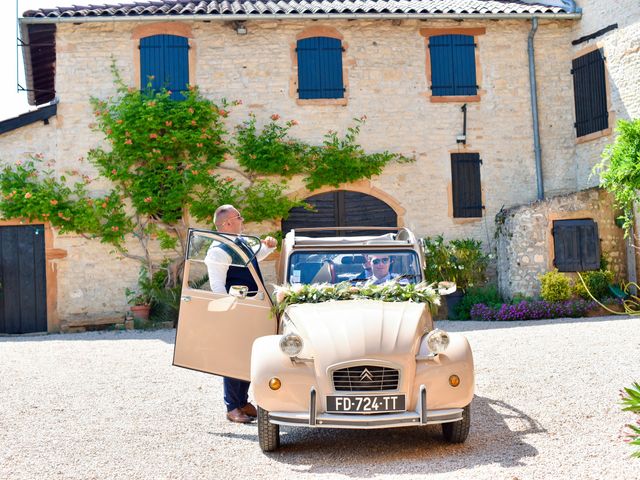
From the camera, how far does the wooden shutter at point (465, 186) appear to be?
49.2 ft

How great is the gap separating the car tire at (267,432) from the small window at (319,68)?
10361 mm

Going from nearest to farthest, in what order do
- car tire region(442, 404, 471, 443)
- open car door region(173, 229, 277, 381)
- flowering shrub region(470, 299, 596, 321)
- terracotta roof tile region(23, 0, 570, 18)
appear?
car tire region(442, 404, 471, 443) → open car door region(173, 229, 277, 381) → flowering shrub region(470, 299, 596, 321) → terracotta roof tile region(23, 0, 570, 18)

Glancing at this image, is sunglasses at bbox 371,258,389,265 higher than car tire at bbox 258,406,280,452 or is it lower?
higher

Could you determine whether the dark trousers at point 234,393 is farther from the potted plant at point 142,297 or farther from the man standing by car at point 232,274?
the potted plant at point 142,297

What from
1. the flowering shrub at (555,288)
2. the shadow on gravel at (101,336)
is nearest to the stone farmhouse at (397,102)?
the flowering shrub at (555,288)

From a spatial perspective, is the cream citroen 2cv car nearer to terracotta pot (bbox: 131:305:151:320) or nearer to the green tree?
the green tree

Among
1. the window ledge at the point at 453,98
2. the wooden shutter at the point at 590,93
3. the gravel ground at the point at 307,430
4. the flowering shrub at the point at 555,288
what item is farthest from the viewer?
the window ledge at the point at 453,98

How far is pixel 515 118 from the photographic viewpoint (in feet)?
50.1

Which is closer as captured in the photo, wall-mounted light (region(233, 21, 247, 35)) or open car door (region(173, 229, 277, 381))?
open car door (region(173, 229, 277, 381))


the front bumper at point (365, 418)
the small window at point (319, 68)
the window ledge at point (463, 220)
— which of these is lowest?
the front bumper at point (365, 418)

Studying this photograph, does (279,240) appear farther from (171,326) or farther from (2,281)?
(2,281)

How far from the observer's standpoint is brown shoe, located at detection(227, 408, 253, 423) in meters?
6.28

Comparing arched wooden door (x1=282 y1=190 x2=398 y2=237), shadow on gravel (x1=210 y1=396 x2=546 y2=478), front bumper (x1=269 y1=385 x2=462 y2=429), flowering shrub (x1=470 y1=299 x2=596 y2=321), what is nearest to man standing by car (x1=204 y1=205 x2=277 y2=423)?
shadow on gravel (x1=210 y1=396 x2=546 y2=478)

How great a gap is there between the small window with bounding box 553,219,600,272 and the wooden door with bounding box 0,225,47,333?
30.0ft
